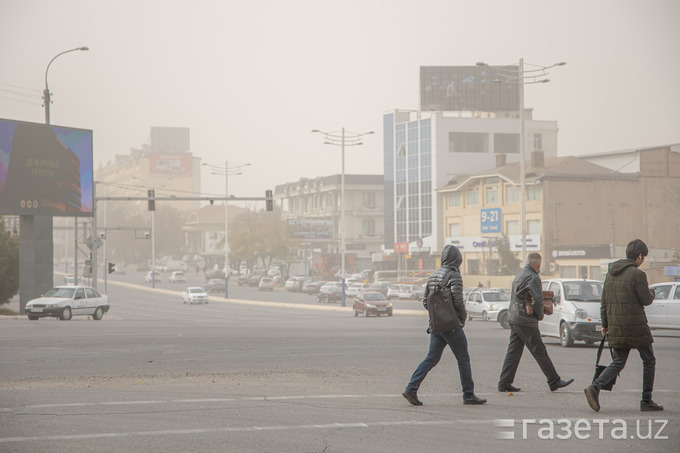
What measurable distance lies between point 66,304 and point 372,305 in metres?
16.7

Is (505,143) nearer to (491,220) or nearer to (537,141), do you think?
(537,141)

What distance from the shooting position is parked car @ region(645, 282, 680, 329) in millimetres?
22328

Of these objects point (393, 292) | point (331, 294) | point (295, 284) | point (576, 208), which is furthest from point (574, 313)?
point (295, 284)

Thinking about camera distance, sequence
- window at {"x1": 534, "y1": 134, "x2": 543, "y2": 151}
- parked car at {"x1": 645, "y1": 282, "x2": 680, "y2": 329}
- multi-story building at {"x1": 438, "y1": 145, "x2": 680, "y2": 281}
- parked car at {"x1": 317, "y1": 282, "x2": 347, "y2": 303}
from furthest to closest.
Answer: window at {"x1": 534, "y1": 134, "x2": 543, "y2": 151} → multi-story building at {"x1": 438, "y1": 145, "x2": 680, "y2": 281} → parked car at {"x1": 317, "y1": 282, "x2": 347, "y2": 303} → parked car at {"x1": 645, "y1": 282, "x2": 680, "y2": 329}

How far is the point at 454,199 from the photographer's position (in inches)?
3366

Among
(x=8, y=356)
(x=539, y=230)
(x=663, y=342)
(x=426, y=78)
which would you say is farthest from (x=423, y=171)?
(x=8, y=356)

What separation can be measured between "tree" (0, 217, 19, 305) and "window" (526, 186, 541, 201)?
43974 mm

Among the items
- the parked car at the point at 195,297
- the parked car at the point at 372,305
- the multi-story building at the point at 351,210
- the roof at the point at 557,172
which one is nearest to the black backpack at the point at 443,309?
the parked car at the point at 372,305

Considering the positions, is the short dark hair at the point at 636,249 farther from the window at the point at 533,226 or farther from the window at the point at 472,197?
the window at the point at 472,197

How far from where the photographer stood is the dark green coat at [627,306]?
8906mm

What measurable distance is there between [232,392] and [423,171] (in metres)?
87.4

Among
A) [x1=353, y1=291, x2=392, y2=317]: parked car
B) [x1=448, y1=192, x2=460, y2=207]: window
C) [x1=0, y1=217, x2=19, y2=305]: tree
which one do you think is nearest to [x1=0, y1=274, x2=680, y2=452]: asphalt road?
[x1=353, y1=291, x2=392, y2=317]: parked car

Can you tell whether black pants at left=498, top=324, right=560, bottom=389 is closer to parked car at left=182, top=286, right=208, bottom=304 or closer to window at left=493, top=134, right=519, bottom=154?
parked car at left=182, top=286, right=208, bottom=304

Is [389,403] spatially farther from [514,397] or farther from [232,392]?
[232,392]
